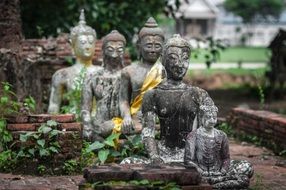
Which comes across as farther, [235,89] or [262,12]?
[262,12]

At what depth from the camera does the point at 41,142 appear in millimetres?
7742

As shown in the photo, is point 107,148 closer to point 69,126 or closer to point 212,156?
point 69,126

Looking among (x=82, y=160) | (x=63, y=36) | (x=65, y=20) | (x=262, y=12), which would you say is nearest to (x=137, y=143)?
(x=82, y=160)

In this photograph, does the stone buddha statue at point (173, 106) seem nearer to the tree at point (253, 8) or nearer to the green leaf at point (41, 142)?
the green leaf at point (41, 142)

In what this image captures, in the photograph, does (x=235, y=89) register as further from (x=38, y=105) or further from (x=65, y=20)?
(x=38, y=105)

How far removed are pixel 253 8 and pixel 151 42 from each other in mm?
46009

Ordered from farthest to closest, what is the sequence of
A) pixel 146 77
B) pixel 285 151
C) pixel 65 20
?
pixel 65 20 → pixel 285 151 → pixel 146 77

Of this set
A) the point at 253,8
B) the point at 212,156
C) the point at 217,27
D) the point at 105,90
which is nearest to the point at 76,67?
the point at 105,90

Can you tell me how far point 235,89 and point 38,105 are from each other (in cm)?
1230

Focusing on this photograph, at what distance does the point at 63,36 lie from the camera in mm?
13336

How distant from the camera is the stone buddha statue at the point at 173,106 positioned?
729 cm

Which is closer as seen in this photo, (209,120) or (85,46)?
(209,120)

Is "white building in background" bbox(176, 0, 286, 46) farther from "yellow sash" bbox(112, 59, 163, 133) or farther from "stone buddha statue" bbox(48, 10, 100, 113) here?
"yellow sash" bbox(112, 59, 163, 133)

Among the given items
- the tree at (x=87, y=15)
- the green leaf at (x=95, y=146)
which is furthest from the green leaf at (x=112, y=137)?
the tree at (x=87, y=15)
